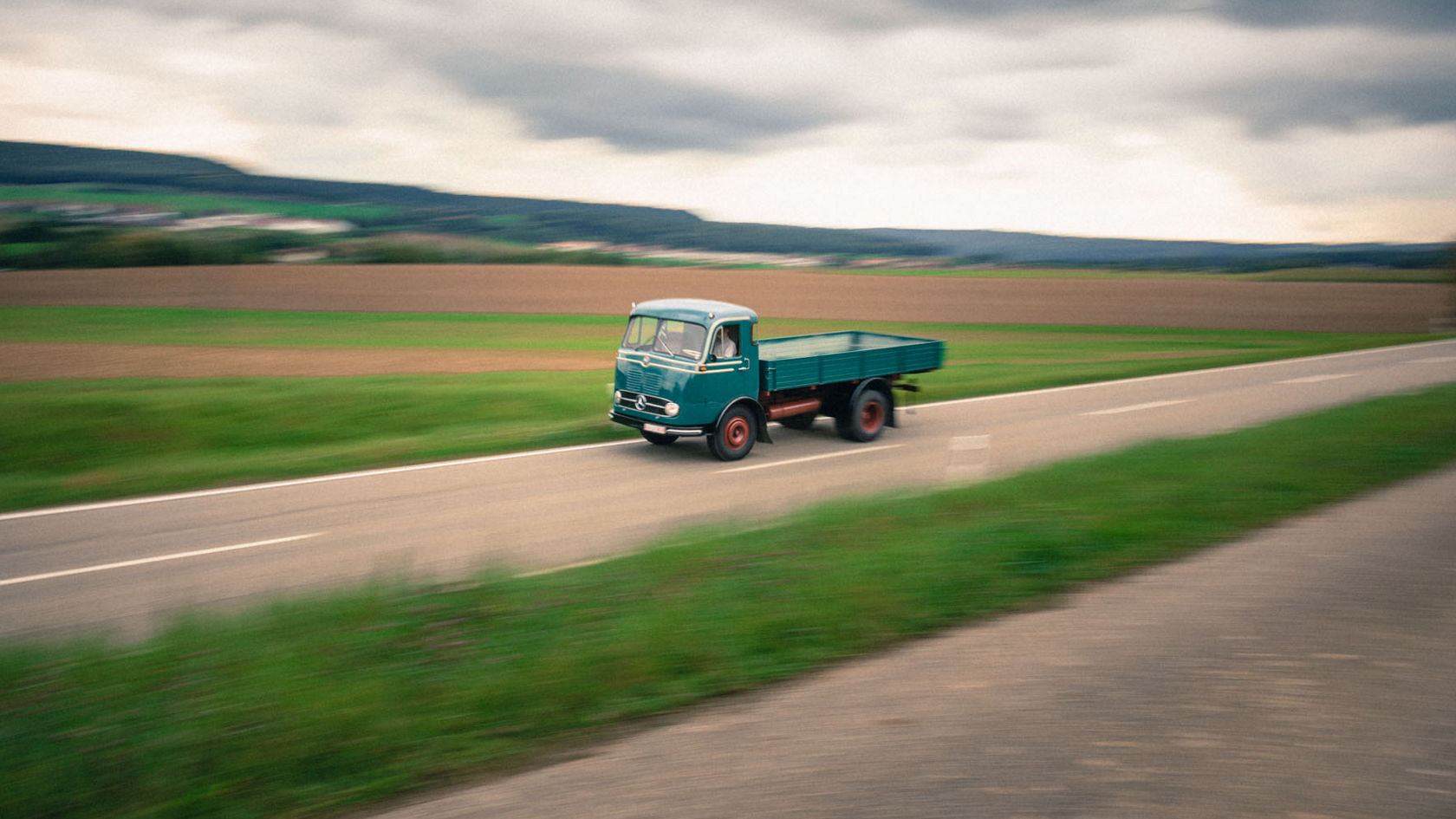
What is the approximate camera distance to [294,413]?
15344 millimetres

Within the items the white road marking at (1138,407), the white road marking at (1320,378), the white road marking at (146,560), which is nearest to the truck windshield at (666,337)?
the white road marking at (146,560)

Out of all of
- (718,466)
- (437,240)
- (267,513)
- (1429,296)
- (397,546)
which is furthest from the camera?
(437,240)

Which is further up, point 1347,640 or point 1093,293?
point 1093,293

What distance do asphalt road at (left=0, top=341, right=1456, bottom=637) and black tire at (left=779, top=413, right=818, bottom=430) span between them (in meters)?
0.22

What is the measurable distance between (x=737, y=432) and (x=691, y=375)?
1.12m

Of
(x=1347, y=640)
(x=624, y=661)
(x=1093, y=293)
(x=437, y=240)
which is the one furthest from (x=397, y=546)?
(x=437, y=240)

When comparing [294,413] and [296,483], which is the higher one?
[294,413]

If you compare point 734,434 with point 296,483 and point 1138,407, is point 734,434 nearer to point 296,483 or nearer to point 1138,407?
point 296,483

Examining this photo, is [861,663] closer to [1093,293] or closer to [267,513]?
[267,513]

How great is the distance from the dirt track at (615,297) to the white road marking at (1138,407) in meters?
13.5

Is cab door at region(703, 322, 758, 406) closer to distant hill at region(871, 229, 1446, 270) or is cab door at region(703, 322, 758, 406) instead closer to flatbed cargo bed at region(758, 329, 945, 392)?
flatbed cargo bed at region(758, 329, 945, 392)

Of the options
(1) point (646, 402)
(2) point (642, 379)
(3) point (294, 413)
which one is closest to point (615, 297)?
(3) point (294, 413)

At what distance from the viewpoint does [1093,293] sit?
57.1 meters

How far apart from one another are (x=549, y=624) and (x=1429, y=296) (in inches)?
2782
